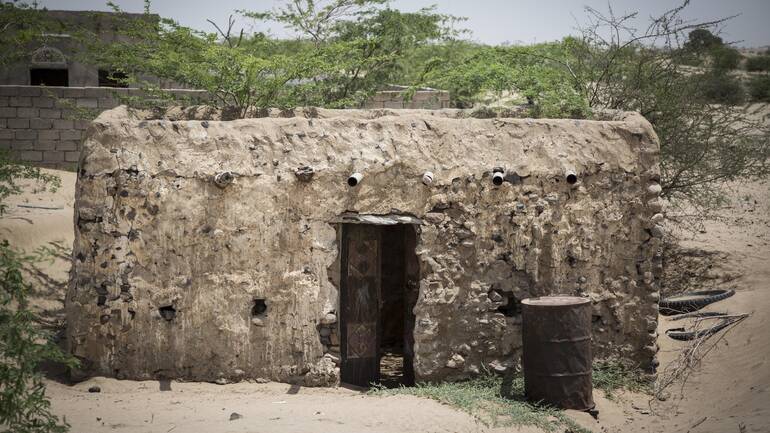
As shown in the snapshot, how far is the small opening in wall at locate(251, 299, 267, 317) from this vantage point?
6.91m

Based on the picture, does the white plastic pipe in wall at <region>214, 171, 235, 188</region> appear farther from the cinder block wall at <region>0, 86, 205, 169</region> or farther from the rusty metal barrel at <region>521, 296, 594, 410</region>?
the cinder block wall at <region>0, 86, 205, 169</region>

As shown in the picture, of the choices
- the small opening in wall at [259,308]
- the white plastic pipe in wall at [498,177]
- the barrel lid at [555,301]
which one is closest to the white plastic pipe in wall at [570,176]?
the white plastic pipe in wall at [498,177]

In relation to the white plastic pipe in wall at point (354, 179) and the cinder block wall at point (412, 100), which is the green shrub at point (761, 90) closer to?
the cinder block wall at point (412, 100)

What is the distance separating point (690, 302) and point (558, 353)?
380cm

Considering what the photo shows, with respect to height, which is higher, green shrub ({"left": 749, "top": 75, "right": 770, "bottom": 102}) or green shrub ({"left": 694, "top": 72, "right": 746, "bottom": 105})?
green shrub ({"left": 749, "top": 75, "right": 770, "bottom": 102})

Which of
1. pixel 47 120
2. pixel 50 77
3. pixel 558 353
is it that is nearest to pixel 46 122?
pixel 47 120

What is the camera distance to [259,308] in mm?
6953

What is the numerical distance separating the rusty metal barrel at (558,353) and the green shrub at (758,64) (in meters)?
25.1

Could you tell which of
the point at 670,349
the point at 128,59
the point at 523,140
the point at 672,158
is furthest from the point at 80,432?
the point at 672,158

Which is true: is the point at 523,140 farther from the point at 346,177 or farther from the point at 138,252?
the point at 138,252

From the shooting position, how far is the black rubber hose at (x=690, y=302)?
9633 millimetres

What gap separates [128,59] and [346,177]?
13.2ft

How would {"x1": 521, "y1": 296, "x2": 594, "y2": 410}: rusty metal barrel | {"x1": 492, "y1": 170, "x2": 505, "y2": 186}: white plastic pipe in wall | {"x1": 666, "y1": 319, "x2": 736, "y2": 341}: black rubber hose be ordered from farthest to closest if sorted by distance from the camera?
{"x1": 666, "y1": 319, "x2": 736, "y2": 341}: black rubber hose → {"x1": 492, "y1": 170, "x2": 505, "y2": 186}: white plastic pipe in wall → {"x1": 521, "y1": 296, "x2": 594, "y2": 410}: rusty metal barrel

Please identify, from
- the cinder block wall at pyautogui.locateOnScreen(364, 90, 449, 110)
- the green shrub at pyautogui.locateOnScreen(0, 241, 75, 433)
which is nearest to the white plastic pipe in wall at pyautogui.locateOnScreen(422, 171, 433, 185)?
the green shrub at pyautogui.locateOnScreen(0, 241, 75, 433)
